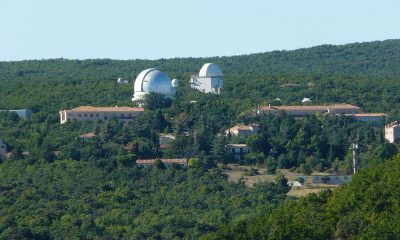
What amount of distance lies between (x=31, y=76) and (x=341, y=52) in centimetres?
3055

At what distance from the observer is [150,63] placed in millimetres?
142500

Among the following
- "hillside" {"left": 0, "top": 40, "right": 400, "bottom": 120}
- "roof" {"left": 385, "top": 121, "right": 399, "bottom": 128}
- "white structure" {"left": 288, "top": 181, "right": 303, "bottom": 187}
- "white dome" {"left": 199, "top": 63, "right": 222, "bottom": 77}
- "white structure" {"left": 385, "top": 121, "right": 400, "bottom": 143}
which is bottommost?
"white structure" {"left": 288, "top": 181, "right": 303, "bottom": 187}

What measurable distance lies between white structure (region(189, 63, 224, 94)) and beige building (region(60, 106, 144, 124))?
41.5 feet

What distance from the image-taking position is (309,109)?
100500mm

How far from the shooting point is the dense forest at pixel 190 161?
196 ft

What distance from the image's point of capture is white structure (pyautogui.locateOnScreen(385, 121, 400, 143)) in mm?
93000

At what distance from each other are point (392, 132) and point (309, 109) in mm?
8121

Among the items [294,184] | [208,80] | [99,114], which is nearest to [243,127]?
[99,114]

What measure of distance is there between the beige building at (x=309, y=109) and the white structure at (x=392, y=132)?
633 centimetres

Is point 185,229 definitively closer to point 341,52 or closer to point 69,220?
point 69,220

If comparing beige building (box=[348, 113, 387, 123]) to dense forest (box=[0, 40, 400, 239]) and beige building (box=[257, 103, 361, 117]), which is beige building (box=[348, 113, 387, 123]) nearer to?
dense forest (box=[0, 40, 400, 239])

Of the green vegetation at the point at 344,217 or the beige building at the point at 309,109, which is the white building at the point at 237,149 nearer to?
the beige building at the point at 309,109

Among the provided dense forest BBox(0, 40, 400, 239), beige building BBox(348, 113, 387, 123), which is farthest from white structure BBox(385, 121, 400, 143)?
beige building BBox(348, 113, 387, 123)

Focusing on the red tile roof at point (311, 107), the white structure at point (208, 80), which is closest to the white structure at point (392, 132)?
the red tile roof at point (311, 107)
